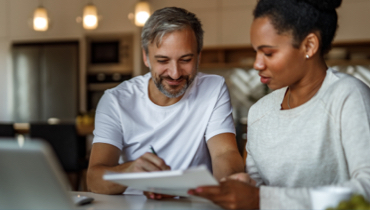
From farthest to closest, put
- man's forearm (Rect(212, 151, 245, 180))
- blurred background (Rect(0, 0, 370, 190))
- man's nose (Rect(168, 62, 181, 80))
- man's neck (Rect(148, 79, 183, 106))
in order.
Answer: blurred background (Rect(0, 0, 370, 190)) → man's neck (Rect(148, 79, 183, 106)) → man's nose (Rect(168, 62, 181, 80)) → man's forearm (Rect(212, 151, 245, 180))

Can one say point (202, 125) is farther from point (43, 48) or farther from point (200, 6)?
point (43, 48)

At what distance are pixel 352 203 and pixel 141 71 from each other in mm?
5017

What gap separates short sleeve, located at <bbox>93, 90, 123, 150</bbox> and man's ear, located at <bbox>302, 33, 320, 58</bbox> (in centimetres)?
87

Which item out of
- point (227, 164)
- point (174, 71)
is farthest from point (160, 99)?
point (227, 164)

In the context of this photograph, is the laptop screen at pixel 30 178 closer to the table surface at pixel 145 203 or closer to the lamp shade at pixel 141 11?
the table surface at pixel 145 203

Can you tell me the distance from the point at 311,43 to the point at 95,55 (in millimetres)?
4955

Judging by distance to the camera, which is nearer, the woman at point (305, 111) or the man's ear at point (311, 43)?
the woman at point (305, 111)

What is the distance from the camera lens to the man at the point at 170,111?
1569mm

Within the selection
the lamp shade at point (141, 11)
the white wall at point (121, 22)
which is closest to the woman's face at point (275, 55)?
the lamp shade at point (141, 11)

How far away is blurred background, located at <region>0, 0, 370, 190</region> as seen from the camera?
536cm

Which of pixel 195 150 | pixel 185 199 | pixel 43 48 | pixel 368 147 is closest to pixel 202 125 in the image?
pixel 195 150

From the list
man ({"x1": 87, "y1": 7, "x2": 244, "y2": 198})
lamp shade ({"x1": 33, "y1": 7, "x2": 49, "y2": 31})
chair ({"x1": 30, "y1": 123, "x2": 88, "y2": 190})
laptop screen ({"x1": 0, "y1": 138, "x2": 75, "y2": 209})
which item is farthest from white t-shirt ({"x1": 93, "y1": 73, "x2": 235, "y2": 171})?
lamp shade ({"x1": 33, "y1": 7, "x2": 49, "y2": 31})

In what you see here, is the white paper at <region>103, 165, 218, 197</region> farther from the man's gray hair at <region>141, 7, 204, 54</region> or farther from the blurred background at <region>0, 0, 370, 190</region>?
the blurred background at <region>0, 0, 370, 190</region>

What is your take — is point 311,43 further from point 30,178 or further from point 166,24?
point 30,178
